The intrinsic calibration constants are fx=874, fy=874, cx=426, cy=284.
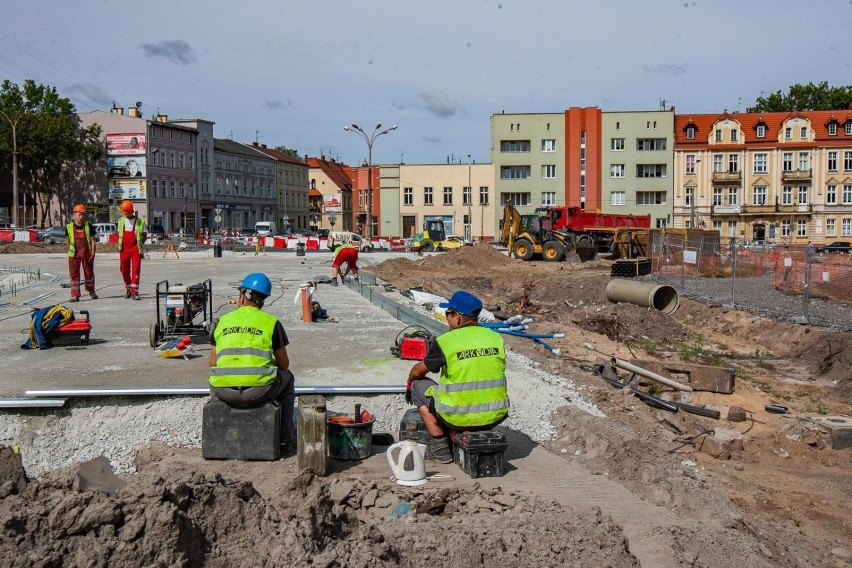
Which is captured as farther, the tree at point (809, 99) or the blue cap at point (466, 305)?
the tree at point (809, 99)

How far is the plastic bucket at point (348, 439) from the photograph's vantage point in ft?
24.5

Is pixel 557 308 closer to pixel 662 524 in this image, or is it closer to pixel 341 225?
pixel 662 524

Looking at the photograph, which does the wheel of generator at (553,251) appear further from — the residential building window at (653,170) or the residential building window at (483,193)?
the residential building window at (483,193)

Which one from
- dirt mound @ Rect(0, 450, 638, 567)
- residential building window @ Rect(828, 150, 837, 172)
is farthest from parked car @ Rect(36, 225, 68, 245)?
residential building window @ Rect(828, 150, 837, 172)

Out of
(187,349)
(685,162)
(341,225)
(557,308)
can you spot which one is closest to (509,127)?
(685,162)

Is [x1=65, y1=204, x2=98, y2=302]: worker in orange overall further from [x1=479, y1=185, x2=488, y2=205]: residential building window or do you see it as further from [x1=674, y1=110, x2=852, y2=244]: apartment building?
[x1=479, y1=185, x2=488, y2=205]: residential building window

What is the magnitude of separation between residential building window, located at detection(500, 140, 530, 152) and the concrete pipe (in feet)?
200

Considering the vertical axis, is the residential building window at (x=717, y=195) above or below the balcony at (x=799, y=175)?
below

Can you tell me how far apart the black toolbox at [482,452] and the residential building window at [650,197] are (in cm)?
7657

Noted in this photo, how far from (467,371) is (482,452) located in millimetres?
661

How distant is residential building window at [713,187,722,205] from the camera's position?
77.5 meters

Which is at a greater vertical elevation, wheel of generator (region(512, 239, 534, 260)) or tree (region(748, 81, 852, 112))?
tree (region(748, 81, 852, 112))

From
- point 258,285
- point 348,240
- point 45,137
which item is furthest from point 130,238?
point 45,137

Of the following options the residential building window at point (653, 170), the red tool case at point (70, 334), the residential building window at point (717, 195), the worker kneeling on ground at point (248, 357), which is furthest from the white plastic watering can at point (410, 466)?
the residential building window at point (653, 170)
